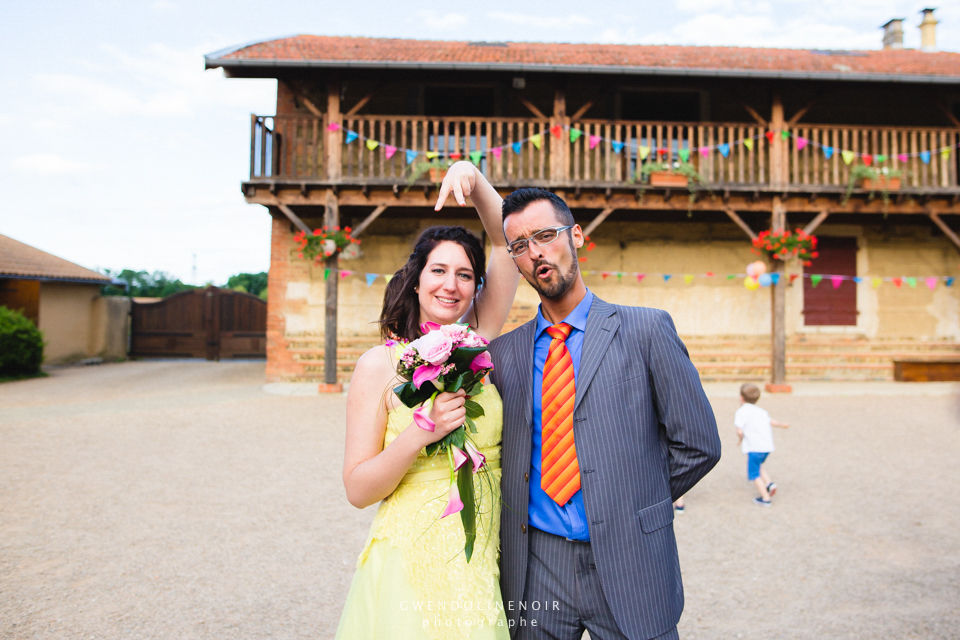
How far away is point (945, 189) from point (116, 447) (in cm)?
1361

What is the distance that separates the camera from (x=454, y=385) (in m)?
1.40

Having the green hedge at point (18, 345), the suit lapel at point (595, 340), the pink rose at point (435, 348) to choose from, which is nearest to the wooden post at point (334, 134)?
the green hedge at point (18, 345)

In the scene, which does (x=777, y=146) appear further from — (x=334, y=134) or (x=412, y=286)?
(x=412, y=286)

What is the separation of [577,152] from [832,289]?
635 centimetres

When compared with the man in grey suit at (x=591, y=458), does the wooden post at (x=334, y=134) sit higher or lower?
higher

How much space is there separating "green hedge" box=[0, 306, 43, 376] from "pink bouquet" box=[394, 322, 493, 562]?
1448cm

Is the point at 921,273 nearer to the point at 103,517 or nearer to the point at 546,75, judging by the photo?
the point at 546,75

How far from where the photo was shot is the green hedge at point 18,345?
12.0 metres

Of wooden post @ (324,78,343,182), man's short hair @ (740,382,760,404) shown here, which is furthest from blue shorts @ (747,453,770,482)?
wooden post @ (324,78,343,182)

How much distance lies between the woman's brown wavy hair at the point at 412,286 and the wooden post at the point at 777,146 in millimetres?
10186

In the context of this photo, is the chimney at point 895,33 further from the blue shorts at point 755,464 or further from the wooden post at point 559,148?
the blue shorts at point 755,464

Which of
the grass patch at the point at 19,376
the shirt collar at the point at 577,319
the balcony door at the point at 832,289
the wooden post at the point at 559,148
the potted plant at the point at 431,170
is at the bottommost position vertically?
the grass patch at the point at 19,376

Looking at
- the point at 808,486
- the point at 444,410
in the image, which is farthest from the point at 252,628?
the point at 808,486

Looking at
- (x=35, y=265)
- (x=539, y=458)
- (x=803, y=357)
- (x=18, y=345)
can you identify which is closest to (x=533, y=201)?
(x=539, y=458)
